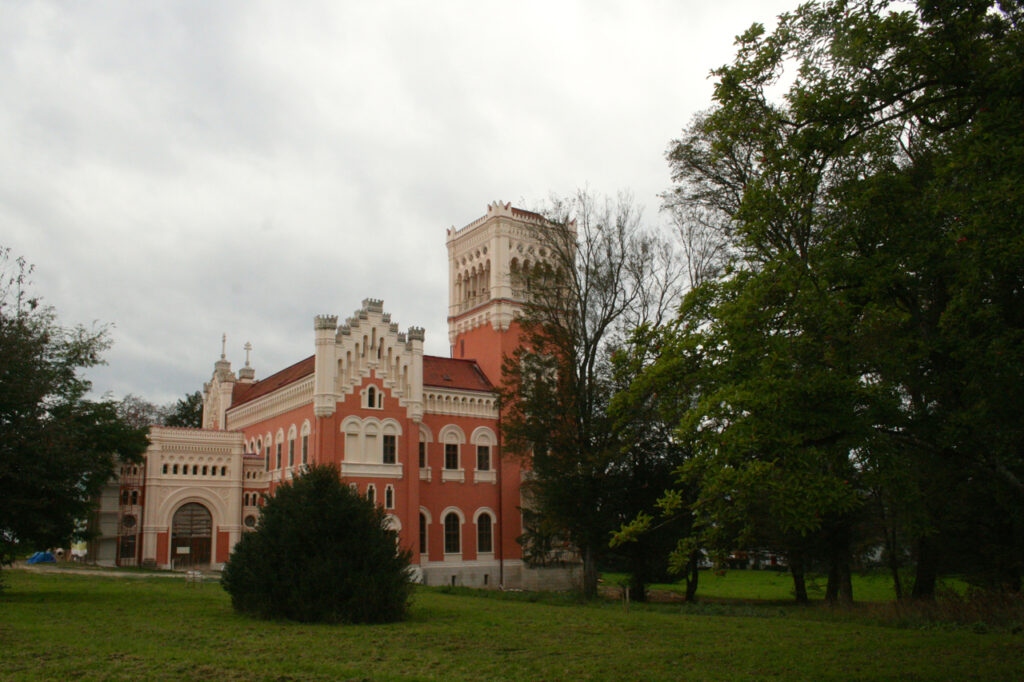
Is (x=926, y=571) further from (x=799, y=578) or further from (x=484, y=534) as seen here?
(x=484, y=534)

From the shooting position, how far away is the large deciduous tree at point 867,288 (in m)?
10.2

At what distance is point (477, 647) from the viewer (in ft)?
45.6

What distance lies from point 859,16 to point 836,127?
152 cm

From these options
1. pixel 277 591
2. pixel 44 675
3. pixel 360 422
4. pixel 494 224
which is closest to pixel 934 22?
pixel 44 675

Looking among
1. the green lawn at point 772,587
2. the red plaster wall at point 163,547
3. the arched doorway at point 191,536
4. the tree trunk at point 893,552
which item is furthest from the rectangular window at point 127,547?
the tree trunk at point 893,552

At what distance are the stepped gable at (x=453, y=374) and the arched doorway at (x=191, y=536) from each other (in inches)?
541

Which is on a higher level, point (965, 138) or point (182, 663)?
point (965, 138)

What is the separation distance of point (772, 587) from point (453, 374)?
71.1 ft

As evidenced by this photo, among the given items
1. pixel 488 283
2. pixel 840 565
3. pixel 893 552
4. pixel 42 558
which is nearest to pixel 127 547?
pixel 42 558

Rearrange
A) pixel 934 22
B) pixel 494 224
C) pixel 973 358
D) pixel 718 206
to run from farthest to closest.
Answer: pixel 494 224 < pixel 718 206 < pixel 934 22 < pixel 973 358

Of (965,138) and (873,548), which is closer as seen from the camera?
(965,138)

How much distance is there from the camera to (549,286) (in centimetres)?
3538

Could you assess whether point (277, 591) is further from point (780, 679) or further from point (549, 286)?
point (549, 286)

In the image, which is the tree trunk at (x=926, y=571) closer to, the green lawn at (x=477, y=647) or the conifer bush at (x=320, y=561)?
the green lawn at (x=477, y=647)
